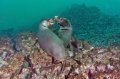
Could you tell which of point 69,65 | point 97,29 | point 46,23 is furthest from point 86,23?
point 69,65

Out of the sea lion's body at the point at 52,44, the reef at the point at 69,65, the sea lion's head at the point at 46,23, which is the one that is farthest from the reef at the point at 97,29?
the sea lion's body at the point at 52,44

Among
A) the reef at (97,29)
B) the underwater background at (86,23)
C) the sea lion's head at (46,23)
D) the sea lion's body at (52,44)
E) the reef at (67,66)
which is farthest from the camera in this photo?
the underwater background at (86,23)

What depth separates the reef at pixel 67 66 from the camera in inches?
278

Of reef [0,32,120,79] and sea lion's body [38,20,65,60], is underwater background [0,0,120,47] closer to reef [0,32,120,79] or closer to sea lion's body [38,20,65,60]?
reef [0,32,120,79]

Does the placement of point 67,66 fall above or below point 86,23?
below

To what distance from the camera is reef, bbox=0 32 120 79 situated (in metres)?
7.05

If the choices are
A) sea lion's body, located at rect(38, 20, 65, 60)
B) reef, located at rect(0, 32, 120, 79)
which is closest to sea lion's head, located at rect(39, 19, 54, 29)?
sea lion's body, located at rect(38, 20, 65, 60)

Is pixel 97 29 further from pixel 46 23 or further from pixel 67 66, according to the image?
pixel 67 66

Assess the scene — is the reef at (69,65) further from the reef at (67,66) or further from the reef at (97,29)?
the reef at (97,29)

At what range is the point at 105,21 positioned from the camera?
2086 cm

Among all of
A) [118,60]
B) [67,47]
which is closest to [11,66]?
[67,47]

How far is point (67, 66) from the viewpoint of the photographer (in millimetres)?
7309

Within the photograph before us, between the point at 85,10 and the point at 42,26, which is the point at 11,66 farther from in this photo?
the point at 85,10

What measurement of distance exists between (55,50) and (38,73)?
35.7 inches
